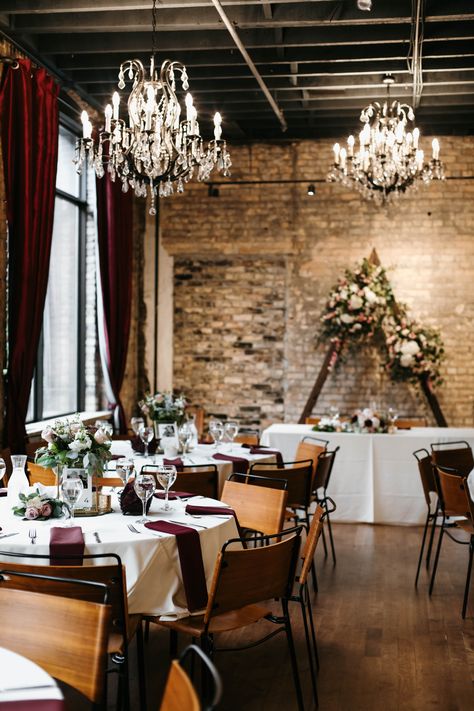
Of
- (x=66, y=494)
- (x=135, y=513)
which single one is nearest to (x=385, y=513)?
(x=135, y=513)

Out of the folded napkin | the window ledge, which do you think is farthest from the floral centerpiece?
the window ledge

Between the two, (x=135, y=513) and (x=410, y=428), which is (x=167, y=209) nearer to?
(x=410, y=428)

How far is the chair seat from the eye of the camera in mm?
3439

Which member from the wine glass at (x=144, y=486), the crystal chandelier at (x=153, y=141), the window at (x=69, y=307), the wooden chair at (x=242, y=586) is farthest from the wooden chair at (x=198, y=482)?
the window at (x=69, y=307)

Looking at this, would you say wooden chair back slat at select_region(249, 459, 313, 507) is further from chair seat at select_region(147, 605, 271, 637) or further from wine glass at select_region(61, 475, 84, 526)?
wine glass at select_region(61, 475, 84, 526)

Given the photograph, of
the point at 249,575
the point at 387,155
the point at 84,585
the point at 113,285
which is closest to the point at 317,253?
the point at 113,285

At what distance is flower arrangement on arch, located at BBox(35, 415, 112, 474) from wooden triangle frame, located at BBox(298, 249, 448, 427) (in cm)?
614

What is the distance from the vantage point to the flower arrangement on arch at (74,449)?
13.2ft

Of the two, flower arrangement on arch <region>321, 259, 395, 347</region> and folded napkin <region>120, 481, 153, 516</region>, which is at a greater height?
flower arrangement on arch <region>321, 259, 395, 347</region>

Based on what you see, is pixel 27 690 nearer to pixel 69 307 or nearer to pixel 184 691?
pixel 184 691

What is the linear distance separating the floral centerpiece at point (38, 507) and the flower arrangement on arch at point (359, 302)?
624 centimetres

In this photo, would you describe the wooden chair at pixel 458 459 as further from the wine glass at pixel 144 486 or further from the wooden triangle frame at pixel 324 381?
the wine glass at pixel 144 486

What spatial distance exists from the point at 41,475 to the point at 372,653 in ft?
7.40

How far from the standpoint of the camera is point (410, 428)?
865 centimetres
